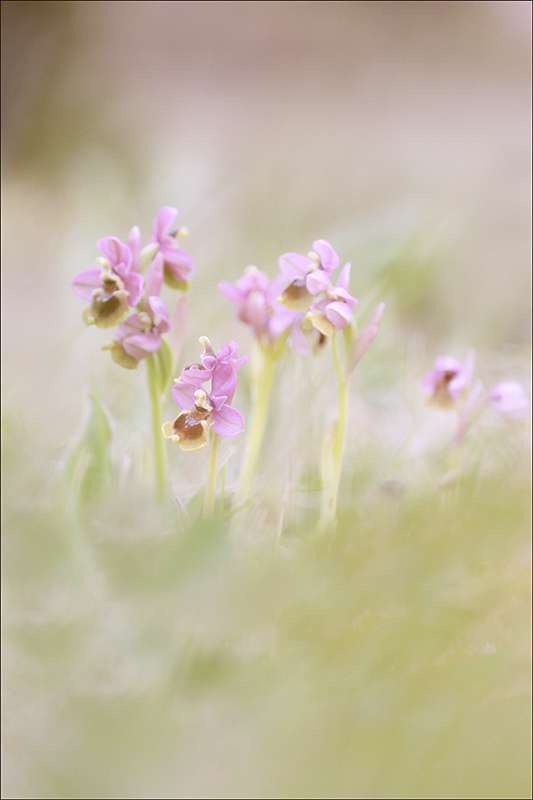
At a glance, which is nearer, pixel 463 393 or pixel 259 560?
pixel 259 560

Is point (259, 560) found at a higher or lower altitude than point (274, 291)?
lower

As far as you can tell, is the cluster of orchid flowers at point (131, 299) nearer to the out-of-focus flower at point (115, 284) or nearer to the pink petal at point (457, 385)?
the out-of-focus flower at point (115, 284)

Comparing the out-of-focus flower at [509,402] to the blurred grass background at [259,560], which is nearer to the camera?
the blurred grass background at [259,560]

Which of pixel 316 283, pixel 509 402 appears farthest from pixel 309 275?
pixel 509 402

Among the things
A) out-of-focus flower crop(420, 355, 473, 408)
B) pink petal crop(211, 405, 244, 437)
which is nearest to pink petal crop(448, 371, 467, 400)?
out-of-focus flower crop(420, 355, 473, 408)

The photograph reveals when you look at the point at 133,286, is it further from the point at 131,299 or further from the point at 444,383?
the point at 444,383

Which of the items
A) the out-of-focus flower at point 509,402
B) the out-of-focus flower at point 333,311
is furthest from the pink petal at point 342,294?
the out-of-focus flower at point 509,402

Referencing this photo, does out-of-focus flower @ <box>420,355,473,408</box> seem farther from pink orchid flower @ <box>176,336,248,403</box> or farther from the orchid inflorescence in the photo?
pink orchid flower @ <box>176,336,248,403</box>
